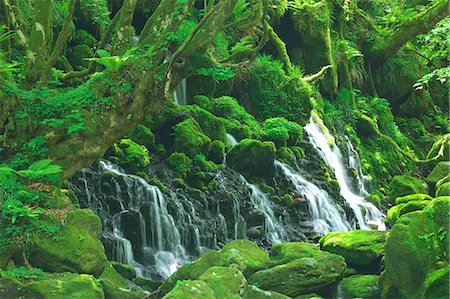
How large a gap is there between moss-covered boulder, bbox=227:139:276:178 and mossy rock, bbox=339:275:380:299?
16.2 feet

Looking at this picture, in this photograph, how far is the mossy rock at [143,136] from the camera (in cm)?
1202

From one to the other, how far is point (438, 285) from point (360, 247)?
9.00 feet

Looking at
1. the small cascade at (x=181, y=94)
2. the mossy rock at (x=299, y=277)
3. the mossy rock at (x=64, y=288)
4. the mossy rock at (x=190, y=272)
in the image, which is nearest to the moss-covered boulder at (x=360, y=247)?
the mossy rock at (x=299, y=277)

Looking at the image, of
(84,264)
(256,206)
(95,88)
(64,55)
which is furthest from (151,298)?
(64,55)

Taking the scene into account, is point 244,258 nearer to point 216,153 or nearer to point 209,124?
point 216,153

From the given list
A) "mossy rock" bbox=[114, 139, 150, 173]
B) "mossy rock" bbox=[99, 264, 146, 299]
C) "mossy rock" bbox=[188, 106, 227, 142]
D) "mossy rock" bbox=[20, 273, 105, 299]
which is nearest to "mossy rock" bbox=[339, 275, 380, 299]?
"mossy rock" bbox=[99, 264, 146, 299]

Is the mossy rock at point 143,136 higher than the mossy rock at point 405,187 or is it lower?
higher

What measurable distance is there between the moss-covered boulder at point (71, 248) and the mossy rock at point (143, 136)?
4.50 metres

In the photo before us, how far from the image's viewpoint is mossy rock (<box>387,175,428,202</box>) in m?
16.5

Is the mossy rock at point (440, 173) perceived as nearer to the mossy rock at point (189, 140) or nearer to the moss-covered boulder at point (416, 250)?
the mossy rock at point (189, 140)

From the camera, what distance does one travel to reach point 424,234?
748 cm

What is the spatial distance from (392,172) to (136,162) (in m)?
Answer: 12.2

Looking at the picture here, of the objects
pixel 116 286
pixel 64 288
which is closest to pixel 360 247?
pixel 116 286

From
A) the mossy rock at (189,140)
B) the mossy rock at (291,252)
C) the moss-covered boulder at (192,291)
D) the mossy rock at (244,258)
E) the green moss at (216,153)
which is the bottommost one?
the mossy rock at (291,252)
